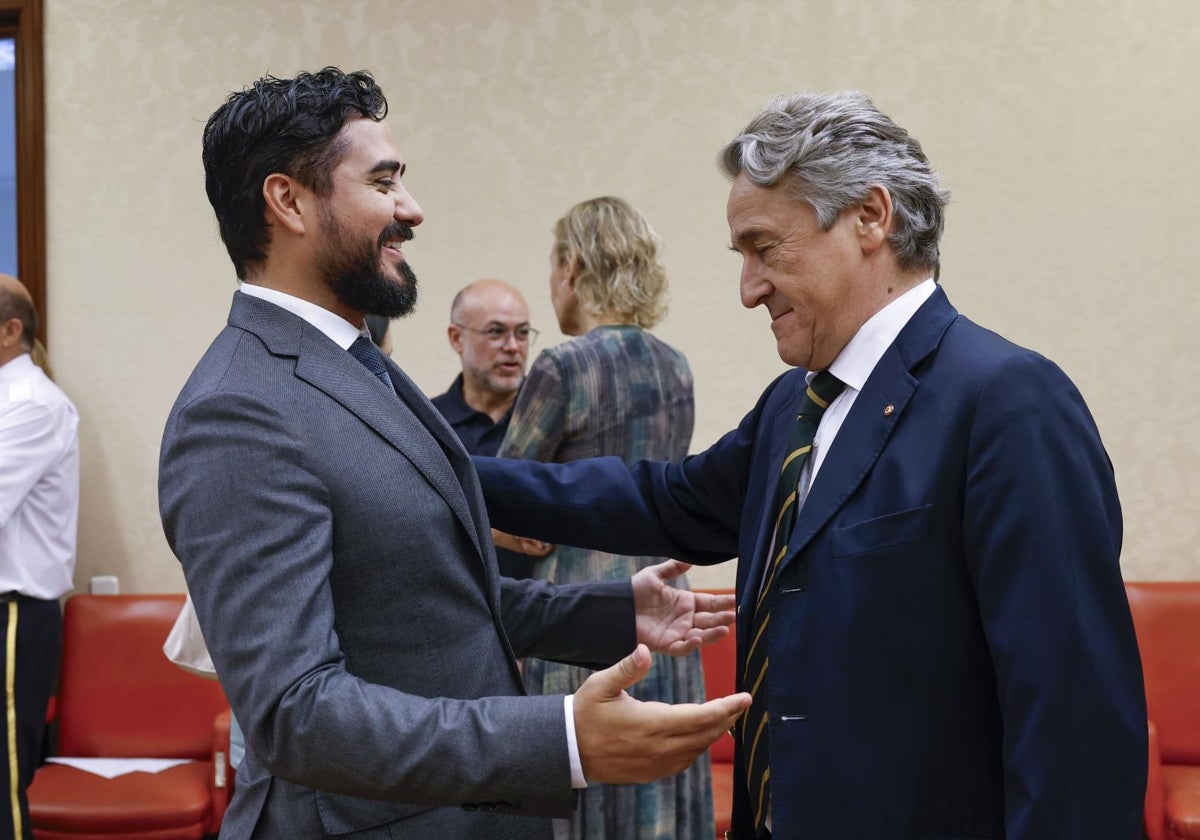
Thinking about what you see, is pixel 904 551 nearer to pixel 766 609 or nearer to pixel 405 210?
pixel 766 609

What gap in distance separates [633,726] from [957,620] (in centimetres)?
39

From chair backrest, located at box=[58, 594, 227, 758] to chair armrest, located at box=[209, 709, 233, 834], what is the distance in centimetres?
41

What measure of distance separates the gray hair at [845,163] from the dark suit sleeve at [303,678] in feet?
2.30

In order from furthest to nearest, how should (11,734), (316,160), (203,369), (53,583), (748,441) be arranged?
(53,583), (11,734), (748,441), (316,160), (203,369)

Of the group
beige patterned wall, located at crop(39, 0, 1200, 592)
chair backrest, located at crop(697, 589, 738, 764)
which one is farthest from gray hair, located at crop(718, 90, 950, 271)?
beige patterned wall, located at crop(39, 0, 1200, 592)

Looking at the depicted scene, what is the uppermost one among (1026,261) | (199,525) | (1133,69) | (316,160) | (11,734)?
(1133,69)

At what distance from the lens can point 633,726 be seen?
1.23 metres

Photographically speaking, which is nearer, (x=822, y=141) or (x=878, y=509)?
(x=878, y=509)

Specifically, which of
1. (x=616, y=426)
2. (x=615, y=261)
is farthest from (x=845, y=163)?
(x=615, y=261)

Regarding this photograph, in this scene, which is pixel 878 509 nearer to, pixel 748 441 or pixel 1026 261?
pixel 748 441

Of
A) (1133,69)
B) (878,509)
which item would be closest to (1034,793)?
(878,509)

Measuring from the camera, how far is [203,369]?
138cm

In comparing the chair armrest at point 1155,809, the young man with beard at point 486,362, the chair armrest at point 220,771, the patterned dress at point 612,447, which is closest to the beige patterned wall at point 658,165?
the young man with beard at point 486,362

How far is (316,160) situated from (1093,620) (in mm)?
1009
